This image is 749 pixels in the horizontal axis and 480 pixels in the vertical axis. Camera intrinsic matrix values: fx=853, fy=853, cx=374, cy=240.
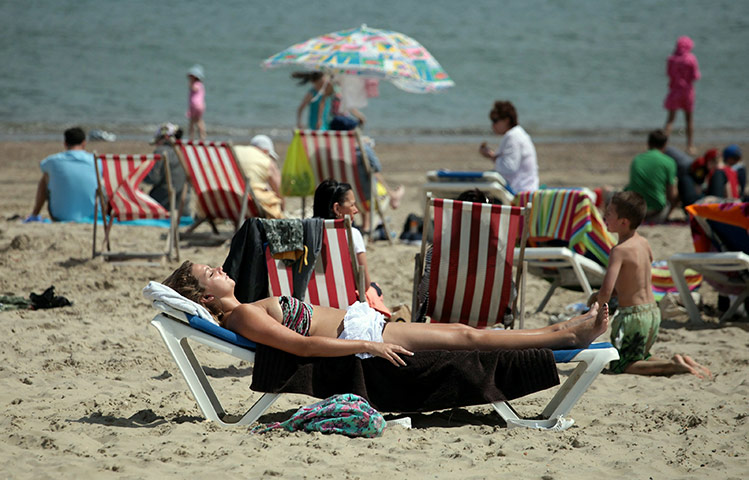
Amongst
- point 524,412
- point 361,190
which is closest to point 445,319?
point 524,412

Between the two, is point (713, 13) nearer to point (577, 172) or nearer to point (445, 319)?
point (577, 172)

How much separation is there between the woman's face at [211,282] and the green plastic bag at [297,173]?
161 inches

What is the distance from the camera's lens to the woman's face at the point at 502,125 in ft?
23.2

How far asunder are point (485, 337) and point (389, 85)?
914 inches

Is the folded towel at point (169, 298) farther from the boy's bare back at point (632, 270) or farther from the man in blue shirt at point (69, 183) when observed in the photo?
the man in blue shirt at point (69, 183)

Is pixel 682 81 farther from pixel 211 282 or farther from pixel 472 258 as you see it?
pixel 211 282

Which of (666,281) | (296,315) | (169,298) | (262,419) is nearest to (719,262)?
(666,281)

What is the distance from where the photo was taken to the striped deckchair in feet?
18.2

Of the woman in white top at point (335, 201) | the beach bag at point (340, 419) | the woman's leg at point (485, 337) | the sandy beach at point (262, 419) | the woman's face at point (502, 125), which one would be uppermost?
the woman's face at point (502, 125)

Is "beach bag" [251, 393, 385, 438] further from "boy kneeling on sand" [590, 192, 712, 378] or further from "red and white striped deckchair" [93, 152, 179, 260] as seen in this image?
"red and white striped deckchair" [93, 152, 179, 260]

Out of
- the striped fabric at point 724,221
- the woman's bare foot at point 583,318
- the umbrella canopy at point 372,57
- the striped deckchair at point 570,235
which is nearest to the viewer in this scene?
the woman's bare foot at point 583,318

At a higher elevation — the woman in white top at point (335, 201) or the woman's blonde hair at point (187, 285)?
the woman in white top at point (335, 201)

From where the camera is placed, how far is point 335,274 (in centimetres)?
429

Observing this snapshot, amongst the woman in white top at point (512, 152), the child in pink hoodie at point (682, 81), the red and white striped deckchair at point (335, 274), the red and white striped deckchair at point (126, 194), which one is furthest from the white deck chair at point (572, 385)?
the child in pink hoodie at point (682, 81)
